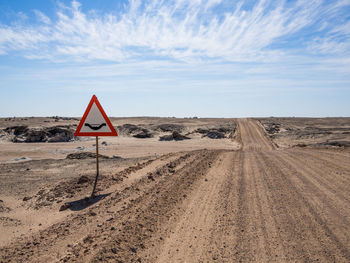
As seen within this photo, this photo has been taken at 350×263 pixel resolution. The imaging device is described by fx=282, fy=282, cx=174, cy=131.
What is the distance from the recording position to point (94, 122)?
7820mm

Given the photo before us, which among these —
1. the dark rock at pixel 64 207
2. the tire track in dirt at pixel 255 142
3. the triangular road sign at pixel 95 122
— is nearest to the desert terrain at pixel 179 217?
the dark rock at pixel 64 207

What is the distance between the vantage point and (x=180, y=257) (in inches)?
167

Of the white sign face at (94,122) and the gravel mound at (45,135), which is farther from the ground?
the white sign face at (94,122)

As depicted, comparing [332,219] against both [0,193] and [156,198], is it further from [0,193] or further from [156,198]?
[0,193]

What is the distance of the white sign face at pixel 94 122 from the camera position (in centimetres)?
779

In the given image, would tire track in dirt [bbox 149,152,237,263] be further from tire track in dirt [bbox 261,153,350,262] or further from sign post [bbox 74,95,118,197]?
sign post [bbox 74,95,118,197]

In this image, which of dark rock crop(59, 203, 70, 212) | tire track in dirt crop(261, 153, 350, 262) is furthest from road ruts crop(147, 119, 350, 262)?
dark rock crop(59, 203, 70, 212)

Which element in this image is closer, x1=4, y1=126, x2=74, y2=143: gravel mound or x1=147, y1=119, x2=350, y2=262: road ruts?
x1=147, y1=119, x2=350, y2=262: road ruts

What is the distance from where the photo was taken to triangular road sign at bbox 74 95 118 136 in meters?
7.78

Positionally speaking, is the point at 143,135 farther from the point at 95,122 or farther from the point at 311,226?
the point at 311,226

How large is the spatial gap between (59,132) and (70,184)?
28.5 metres

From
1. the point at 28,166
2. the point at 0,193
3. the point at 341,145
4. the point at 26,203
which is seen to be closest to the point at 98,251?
the point at 26,203

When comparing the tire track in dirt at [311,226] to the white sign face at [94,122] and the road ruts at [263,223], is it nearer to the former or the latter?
the road ruts at [263,223]

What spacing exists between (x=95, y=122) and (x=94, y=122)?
0.10 feet
